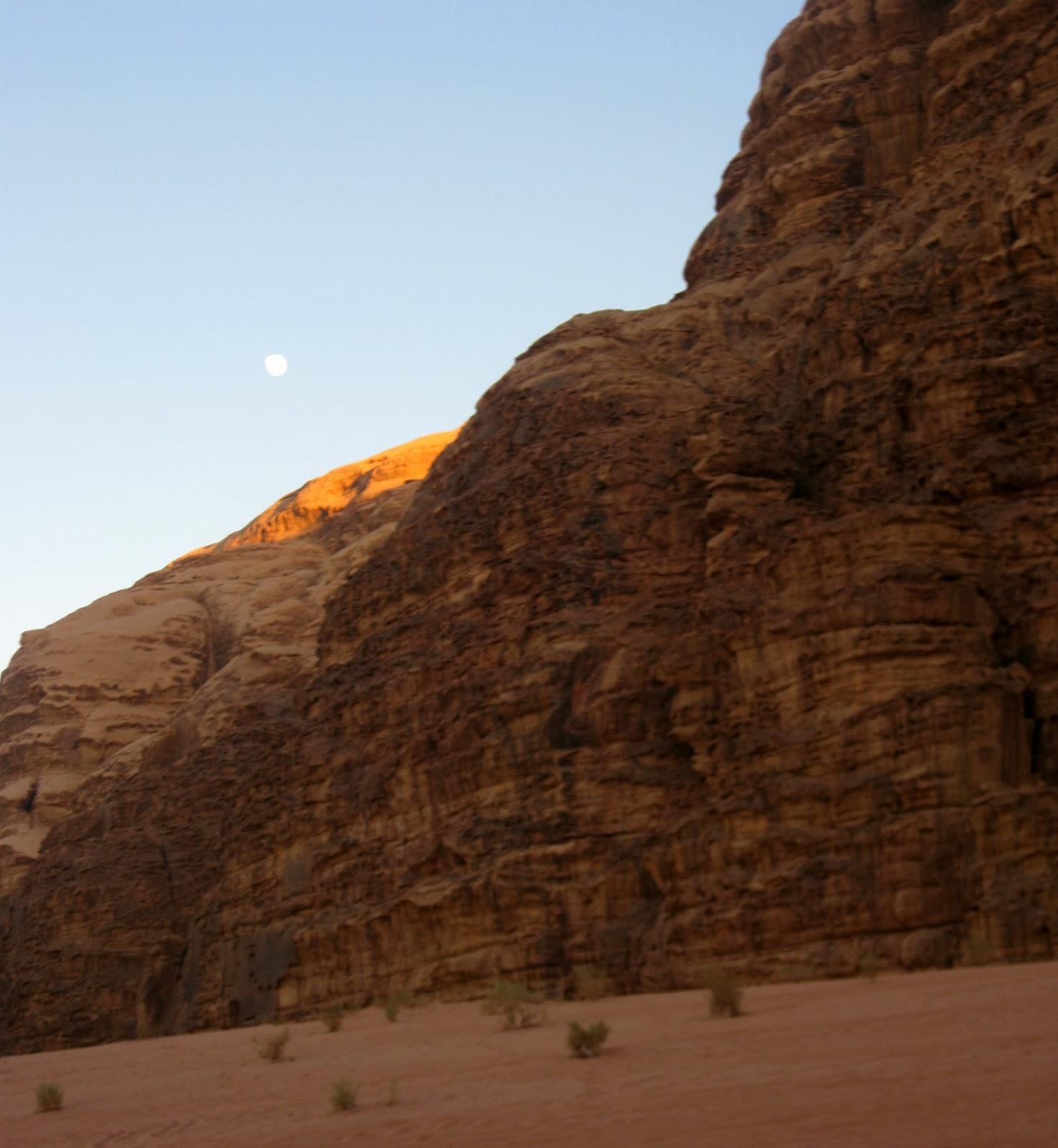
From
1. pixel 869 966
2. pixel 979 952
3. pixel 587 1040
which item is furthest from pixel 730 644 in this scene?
pixel 587 1040

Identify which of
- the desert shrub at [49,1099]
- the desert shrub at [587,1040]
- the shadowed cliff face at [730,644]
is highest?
the shadowed cliff face at [730,644]

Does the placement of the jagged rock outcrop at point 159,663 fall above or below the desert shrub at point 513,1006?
above

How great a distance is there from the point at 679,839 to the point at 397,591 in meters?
13.5

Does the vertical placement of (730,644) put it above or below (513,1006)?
above

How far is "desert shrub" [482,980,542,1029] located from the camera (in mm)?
19062

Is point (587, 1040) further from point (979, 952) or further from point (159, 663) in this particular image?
point (159, 663)

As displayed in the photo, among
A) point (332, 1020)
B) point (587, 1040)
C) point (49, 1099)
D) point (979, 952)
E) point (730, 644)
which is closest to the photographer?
point (587, 1040)

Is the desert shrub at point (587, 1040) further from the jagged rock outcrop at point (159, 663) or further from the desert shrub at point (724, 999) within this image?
the jagged rock outcrop at point (159, 663)

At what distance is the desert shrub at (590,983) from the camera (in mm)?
22375

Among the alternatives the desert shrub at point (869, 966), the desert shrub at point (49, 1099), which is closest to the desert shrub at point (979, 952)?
the desert shrub at point (869, 966)

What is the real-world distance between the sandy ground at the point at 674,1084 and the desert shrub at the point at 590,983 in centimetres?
217

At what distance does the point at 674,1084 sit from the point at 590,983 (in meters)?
10.8

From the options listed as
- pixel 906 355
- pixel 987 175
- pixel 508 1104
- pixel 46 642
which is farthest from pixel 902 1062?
pixel 46 642

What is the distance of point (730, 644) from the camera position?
2503cm
